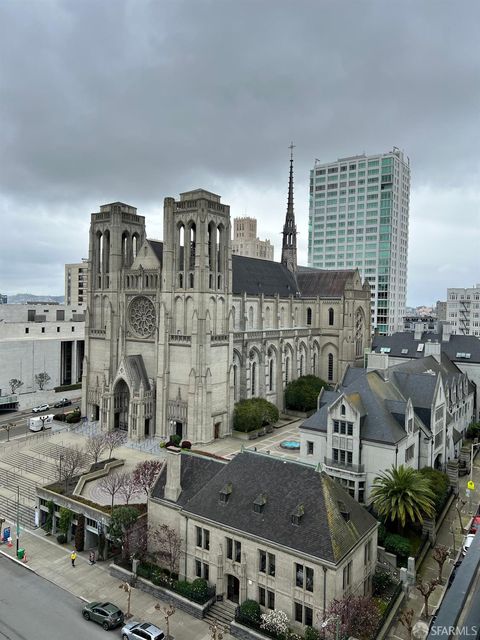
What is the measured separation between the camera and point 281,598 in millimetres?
27609

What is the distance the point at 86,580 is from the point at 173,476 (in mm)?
9485

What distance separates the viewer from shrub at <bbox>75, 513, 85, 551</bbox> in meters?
37.6

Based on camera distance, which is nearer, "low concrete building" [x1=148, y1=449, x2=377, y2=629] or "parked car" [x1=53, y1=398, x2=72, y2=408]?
"low concrete building" [x1=148, y1=449, x2=377, y2=629]

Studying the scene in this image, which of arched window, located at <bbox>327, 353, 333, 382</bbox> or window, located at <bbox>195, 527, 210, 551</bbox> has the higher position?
arched window, located at <bbox>327, 353, 333, 382</bbox>

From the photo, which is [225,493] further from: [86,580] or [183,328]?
[183,328]

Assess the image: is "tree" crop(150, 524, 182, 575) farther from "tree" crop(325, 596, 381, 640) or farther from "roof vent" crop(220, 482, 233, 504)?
"tree" crop(325, 596, 381, 640)

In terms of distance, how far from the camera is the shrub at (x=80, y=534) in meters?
37.6

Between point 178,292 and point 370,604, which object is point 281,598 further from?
point 178,292

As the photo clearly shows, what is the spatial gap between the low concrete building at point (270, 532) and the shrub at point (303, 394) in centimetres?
4130

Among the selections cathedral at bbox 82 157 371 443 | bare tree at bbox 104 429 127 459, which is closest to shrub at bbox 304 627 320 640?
bare tree at bbox 104 429 127 459

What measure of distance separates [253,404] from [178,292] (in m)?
18.5

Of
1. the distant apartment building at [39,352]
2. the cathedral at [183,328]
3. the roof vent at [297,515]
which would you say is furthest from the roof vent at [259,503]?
the distant apartment building at [39,352]

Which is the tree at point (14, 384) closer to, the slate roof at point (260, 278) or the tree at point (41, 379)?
the tree at point (41, 379)

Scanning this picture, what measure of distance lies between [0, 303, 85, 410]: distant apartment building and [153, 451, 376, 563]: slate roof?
5903 centimetres
